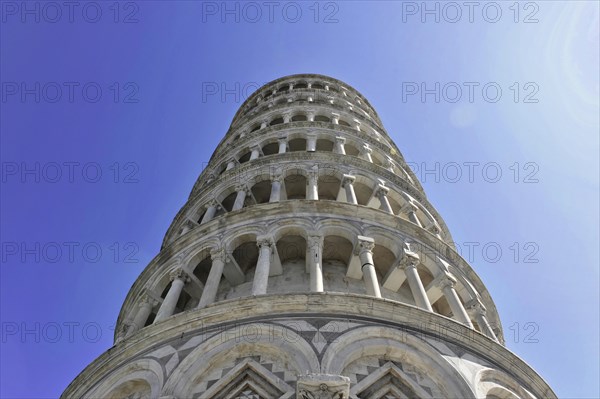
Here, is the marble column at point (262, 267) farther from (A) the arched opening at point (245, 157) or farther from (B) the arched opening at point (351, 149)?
(B) the arched opening at point (351, 149)

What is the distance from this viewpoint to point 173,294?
13.9 metres

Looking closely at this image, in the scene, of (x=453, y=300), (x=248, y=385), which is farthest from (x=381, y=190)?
(x=248, y=385)

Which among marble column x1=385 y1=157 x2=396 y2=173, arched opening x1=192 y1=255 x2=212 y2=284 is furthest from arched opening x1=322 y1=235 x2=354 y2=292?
marble column x1=385 y1=157 x2=396 y2=173

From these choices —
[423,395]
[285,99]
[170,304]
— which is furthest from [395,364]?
[285,99]

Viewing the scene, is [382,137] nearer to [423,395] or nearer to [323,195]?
[323,195]

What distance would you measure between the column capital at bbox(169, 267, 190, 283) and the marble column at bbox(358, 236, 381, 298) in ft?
13.9

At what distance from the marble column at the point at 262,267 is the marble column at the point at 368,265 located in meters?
2.10

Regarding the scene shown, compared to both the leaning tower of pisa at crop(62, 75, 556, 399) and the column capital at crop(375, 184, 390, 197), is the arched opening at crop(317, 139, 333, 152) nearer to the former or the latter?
the leaning tower of pisa at crop(62, 75, 556, 399)

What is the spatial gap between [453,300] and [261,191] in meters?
7.87

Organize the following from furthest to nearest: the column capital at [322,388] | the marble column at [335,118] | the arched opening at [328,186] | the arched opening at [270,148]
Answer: the marble column at [335,118]
the arched opening at [270,148]
the arched opening at [328,186]
the column capital at [322,388]

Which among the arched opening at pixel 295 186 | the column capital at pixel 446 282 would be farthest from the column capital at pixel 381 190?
the column capital at pixel 446 282

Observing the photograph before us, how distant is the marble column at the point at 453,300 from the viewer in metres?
13.1

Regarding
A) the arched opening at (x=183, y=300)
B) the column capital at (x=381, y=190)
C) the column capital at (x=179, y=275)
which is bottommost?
the arched opening at (x=183, y=300)

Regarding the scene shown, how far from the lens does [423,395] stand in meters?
9.77
